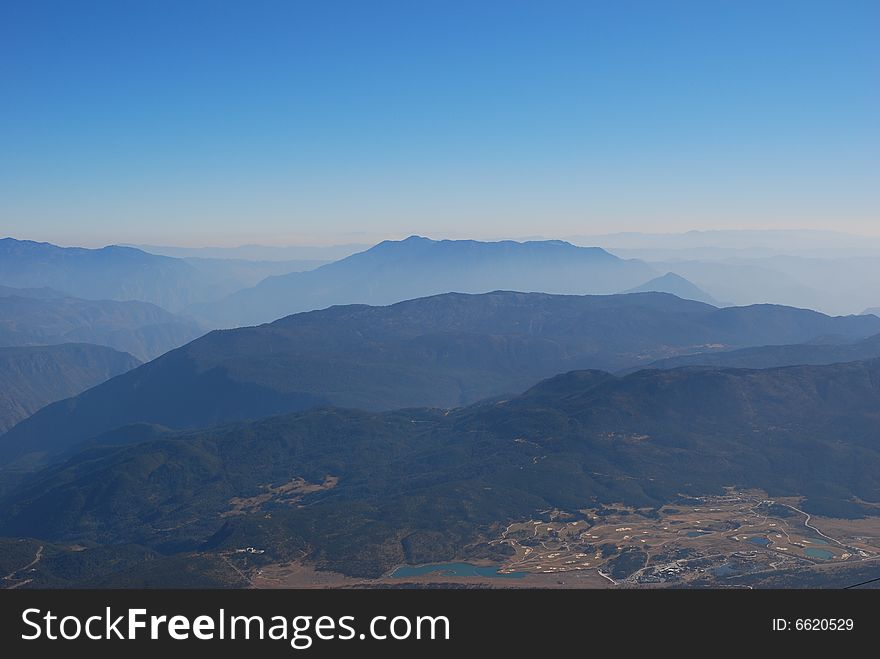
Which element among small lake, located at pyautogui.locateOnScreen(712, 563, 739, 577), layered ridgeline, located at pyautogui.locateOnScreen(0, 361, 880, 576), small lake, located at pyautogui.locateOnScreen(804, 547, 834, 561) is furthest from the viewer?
layered ridgeline, located at pyautogui.locateOnScreen(0, 361, 880, 576)

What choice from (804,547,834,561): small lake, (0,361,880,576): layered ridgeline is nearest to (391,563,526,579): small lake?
(0,361,880,576): layered ridgeline

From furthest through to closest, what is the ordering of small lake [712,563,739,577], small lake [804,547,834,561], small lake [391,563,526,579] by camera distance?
small lake [804,547,834,561], small lake [391,563,526,579], small lake [712,563,739,577]

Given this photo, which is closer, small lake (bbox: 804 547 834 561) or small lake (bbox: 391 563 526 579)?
small lake (bbox: 391 563 526 579)

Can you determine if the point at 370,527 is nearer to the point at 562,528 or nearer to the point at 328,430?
the point at 562,528

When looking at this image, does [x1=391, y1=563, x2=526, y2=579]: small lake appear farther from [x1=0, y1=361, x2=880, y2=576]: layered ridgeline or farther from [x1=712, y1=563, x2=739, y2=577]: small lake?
[x1=712, y1=563, x2=739, y2=577]: small lake

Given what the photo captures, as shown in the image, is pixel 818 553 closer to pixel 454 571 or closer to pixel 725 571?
pixel 725 571

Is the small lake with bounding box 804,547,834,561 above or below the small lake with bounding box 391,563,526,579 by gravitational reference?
above

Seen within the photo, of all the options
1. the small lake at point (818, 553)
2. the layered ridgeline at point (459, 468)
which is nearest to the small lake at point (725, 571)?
the small lake at point (818, 553)
